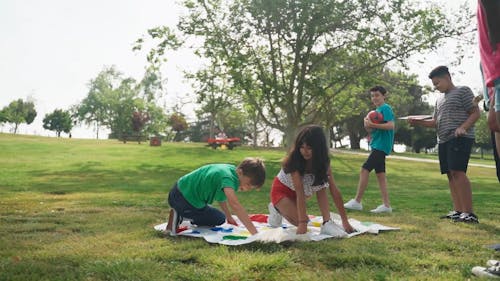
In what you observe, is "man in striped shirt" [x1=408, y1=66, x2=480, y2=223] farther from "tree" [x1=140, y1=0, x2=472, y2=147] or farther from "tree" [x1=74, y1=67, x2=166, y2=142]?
"tree" [x1=74, y1=67, x2=166, y2=142]

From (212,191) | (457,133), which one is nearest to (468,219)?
(457,133)

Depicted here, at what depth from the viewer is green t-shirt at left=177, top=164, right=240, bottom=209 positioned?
4.49m

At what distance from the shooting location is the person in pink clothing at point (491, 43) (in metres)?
3.28

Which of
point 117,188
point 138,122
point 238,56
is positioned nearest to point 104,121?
point 138,122

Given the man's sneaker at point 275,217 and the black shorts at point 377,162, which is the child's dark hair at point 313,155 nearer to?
the man's sneaker at point 275,217

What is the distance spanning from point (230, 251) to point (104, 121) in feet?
238

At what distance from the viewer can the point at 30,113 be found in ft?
225

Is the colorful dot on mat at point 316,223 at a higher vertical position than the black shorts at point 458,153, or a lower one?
lower

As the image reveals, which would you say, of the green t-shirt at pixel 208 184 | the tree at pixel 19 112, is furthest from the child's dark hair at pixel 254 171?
the tree at pixel 19 112

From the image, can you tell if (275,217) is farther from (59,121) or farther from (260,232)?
(59,121)

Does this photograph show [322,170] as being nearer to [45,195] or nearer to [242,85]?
[45,195]

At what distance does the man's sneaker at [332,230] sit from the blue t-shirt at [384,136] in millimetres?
2782

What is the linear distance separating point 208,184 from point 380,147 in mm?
3524

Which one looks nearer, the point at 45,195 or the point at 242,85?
the point at 45,195
